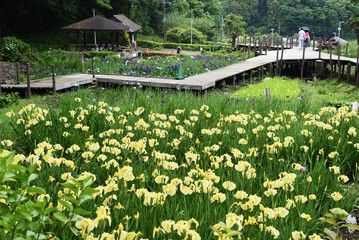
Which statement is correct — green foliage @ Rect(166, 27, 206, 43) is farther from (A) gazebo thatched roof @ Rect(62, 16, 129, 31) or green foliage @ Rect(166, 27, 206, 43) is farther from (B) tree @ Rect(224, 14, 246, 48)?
(A) gazebo thatched roof @ Rect(62, 16, 129, 31)

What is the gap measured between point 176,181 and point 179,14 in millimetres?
57447

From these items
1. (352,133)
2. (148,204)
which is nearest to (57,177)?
(148,204)

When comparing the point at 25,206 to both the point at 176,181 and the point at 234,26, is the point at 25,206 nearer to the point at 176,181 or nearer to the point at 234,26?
the point at 176,181

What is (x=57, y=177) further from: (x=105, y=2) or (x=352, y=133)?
(x=105, y=2)

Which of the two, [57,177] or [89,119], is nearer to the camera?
[57,177]

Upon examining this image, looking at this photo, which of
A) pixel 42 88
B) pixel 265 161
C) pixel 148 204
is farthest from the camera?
pixel 42 88

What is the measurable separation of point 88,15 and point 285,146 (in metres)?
38.9

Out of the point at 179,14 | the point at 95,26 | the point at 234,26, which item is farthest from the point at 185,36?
the point at 95,26

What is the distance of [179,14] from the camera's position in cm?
5850

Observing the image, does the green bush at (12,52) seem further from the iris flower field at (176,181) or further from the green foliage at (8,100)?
the iris flower field at (176,181)

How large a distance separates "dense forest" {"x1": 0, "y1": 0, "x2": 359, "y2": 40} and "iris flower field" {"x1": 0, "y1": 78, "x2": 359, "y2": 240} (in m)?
30.3

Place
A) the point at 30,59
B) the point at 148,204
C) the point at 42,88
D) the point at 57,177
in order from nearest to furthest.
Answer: the point at 148,204 < the point at 57,177 < the point at 42,88 < the point at 30,59

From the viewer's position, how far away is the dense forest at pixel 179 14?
34.5 meters

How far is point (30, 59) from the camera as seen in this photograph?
18297mm
